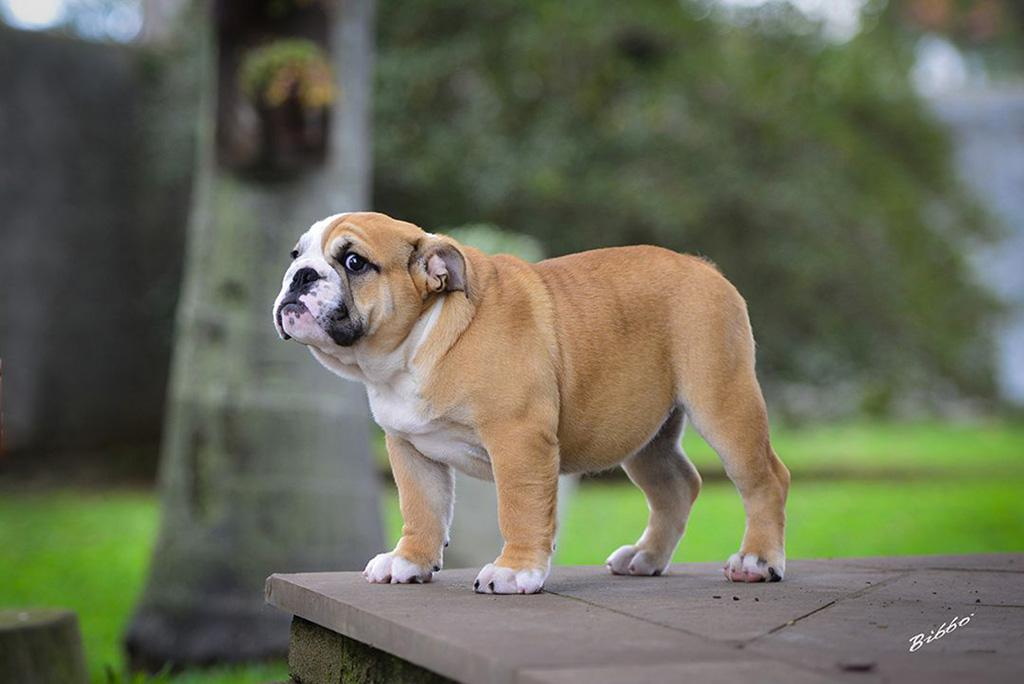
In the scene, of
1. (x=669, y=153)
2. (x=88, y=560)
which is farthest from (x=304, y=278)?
(x=669, y=153)

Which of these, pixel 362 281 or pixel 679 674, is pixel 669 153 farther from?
pixel 679 674

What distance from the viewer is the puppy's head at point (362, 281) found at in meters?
2.95

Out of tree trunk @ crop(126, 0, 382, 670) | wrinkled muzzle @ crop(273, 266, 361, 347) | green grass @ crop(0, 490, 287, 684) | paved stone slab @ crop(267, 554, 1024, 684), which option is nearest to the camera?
paved stone slab @ crop(267, 554, 1024, 684)

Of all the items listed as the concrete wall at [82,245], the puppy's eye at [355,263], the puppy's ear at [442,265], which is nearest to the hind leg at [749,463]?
the puppy's ear at [442,265]

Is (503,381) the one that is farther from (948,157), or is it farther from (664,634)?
(948,157)

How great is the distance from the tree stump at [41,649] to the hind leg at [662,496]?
1573mm

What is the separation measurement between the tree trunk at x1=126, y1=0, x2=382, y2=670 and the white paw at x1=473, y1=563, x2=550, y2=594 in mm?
3419

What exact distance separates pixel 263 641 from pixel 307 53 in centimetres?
286

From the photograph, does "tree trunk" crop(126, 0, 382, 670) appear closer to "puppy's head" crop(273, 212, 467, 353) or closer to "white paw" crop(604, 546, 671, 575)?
"white paw" crop(604, 546, 671, 575)

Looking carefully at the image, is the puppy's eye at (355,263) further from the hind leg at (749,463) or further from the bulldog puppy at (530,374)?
the hind leg at (749,463)

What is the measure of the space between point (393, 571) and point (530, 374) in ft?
2.03

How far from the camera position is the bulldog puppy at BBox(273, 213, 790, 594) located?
9.98ft

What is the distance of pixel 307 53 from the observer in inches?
250

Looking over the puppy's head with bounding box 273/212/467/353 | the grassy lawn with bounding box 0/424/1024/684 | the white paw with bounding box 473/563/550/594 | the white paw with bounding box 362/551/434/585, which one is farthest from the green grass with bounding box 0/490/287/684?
the puppy's head with bounding box 273/212/467/353
